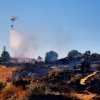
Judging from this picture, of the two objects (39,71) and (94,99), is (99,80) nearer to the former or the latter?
(94,99)

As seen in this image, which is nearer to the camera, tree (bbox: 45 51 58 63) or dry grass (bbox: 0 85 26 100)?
dry grass (bbox: 0 85 26 100)

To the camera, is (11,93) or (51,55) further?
(51,55)

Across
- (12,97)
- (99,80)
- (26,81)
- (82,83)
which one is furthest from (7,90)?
(99,80)

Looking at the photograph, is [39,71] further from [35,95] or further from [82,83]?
[35,95]

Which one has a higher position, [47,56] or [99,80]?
[47,56]

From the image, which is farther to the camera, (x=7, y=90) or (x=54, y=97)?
(x=7, y=90)

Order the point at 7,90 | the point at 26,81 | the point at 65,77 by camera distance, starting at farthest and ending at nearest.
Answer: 1. the point at 65,77
2. the point at 26,81
3. the point at 7,90

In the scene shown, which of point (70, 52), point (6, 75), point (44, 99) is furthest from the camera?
point (70, 52)

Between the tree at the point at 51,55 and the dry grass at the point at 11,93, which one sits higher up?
the tree at the point at 51,55

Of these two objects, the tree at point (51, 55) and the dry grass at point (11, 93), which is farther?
the tree at point (51, 55)

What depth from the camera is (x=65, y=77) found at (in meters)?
26.0

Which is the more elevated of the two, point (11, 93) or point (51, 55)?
point (51, 55)

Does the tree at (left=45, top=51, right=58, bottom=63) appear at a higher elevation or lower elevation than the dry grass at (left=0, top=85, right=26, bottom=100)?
higher

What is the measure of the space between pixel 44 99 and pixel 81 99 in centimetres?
298
